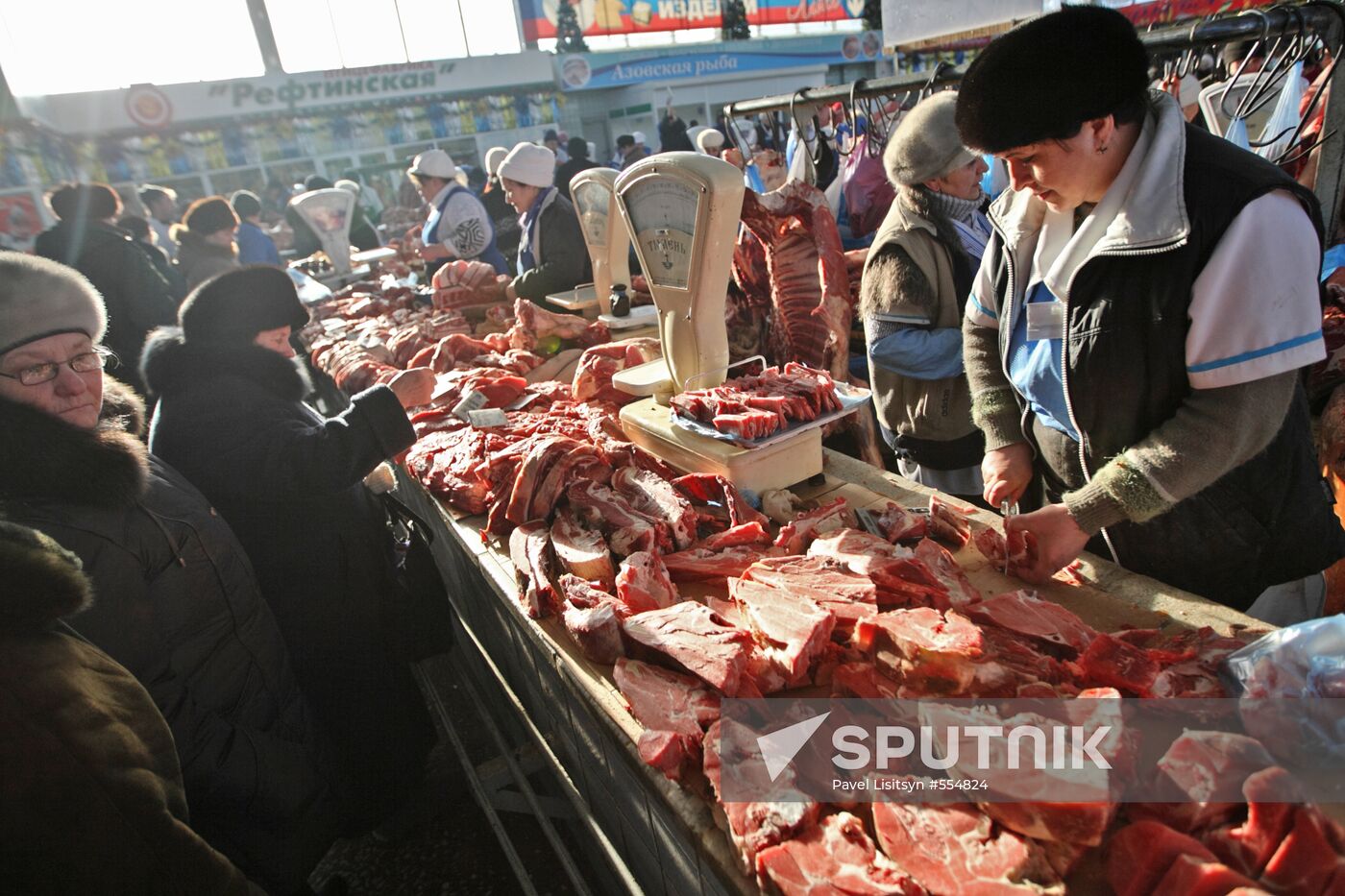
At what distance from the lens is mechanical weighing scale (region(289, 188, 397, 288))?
7.81m

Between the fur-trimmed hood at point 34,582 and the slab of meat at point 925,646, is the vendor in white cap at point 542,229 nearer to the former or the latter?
the fur-trimmed hood at point 34,582

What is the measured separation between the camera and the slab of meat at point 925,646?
1.22 m

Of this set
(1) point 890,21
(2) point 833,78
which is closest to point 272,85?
(2) point 833,78

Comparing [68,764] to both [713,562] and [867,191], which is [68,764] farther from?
[867,191]

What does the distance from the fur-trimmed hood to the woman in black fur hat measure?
195cm

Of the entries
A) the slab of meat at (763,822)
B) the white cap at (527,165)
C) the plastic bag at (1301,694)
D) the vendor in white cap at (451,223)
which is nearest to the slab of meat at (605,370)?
the slab of meat at (763,822)

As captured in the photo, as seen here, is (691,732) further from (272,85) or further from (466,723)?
(272,85)

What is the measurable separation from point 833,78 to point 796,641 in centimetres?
2649

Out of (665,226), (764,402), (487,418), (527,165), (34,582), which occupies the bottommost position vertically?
(487,418)

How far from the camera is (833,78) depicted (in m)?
24.0

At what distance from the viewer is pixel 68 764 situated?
1263mm

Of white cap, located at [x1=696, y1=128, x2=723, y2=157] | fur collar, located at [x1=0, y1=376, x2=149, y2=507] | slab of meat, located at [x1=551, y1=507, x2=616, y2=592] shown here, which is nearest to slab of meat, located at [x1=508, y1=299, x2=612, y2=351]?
slab of meat, located at [x1=551, y1=507, x2=616, y2=592]

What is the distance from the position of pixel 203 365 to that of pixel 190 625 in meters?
0.82

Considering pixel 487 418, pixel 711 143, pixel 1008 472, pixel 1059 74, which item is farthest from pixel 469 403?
pixel 711 143
